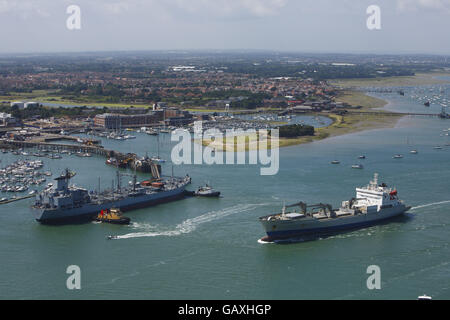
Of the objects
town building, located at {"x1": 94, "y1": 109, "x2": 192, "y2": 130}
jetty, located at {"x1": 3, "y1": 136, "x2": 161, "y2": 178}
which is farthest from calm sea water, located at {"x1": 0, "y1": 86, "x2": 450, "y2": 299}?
town building, located at {"x1": 94, "y1": 109, "x2": 192, "y2": 130}

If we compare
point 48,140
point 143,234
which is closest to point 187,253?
point 143,234

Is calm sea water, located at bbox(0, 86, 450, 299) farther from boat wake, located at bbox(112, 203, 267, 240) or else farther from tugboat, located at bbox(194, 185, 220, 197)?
tugboat, located at bbox(194, 185, 220, 197)

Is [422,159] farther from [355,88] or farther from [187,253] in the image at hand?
[355,88]

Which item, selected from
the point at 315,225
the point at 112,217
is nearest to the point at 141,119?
the point at 112,217

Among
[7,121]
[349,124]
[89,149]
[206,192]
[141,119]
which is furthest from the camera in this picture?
[141,119]

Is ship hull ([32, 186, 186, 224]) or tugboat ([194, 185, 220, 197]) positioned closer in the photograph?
ship hull ([32, 186, 186, 224])

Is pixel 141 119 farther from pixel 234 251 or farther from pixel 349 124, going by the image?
pixel 234 251

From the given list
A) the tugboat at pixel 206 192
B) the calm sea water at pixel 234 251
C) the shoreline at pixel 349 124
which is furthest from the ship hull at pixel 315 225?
the shoreline at pixel 349 124
